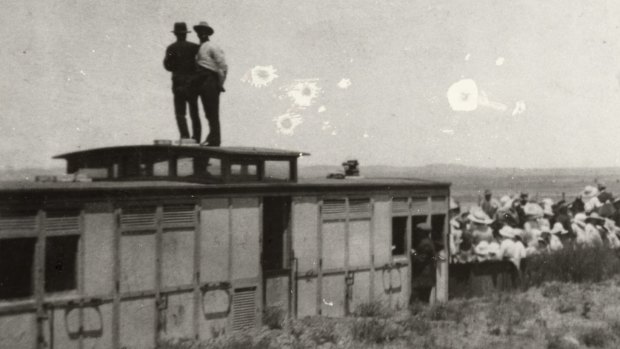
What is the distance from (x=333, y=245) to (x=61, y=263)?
5.60m

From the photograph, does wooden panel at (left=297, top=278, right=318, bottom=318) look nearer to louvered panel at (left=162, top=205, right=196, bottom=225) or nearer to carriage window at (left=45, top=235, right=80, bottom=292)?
louvered panel at (left=162, top=205, right=196, bottom=225)

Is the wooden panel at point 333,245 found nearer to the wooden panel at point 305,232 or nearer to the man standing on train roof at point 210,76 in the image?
the wooden panel at point 305,232

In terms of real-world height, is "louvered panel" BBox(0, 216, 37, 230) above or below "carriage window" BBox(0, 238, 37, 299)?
above

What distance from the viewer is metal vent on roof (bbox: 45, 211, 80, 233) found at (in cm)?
936

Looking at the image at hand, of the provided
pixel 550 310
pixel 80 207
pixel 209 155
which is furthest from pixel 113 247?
pixel 550 310

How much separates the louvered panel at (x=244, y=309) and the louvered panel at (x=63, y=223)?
321 centimetres

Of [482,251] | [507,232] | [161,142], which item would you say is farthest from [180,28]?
[507,232]

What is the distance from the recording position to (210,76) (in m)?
13.3

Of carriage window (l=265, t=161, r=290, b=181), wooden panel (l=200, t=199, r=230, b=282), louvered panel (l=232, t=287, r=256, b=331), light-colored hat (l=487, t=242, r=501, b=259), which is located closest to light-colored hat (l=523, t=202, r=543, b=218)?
light-colored hat (l=487, t=242, r=501, b=259)

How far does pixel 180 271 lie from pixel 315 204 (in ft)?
10.9

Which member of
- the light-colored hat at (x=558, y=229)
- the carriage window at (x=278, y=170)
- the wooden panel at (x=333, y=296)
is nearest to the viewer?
the carriage window at (x=278, y=170)

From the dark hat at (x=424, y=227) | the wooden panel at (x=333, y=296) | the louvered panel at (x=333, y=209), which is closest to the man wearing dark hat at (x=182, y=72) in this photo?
the louvered panel at (x=333, y=209)

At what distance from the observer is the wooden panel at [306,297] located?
1297cm

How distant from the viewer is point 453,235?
63.2ft
